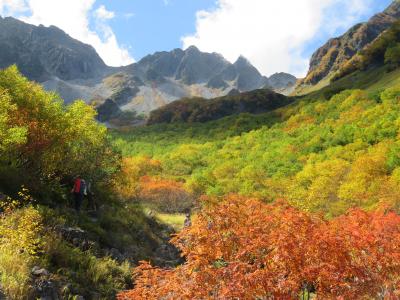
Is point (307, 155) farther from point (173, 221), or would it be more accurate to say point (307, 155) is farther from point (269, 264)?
point (269, 264)

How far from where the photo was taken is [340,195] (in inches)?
1857

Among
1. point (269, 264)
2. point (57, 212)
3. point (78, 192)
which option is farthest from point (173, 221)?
point (269, 264)

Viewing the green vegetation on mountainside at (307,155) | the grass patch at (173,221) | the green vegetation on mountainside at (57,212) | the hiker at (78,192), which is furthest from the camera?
the green vegetation on mountainside at (307,155)

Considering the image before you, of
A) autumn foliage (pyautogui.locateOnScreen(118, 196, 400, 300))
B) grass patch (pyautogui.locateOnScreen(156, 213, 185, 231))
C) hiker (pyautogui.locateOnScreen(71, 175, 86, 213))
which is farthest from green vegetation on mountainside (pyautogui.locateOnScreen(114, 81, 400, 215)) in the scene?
autumn foliage (pyautogui.locateOnScreen(118, 196, 400, 300))

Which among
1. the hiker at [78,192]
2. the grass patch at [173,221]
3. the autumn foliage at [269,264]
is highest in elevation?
the hiker at [78,192]

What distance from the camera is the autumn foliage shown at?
945 centimetres

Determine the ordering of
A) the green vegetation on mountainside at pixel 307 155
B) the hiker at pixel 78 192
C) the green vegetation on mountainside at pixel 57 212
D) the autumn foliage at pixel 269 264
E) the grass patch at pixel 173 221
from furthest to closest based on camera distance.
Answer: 1. the green vegetation on mountainside at pixel 307 155
2. the grass patch at pixel 173 221
3. the hiker at pixel 78 192
4. the green vegetation on mountainside at pixel 57 212
5. the autumn foliage at pixel 269 264

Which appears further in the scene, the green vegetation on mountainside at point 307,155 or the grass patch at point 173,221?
the green vegetation on mountainside at point 307,155

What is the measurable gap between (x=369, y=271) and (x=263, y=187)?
1982 inches

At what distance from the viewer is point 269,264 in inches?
413

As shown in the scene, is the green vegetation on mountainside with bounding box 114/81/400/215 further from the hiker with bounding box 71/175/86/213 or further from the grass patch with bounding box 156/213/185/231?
the hiker with bounding box 71/175/86/213

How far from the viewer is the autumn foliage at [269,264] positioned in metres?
9.45

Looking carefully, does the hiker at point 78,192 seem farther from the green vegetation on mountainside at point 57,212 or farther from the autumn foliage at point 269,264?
the autumn foliage at point 269,264

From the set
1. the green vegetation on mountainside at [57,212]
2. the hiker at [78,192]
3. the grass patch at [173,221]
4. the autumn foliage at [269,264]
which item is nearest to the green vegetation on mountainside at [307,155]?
the grass patch at [173,221]
